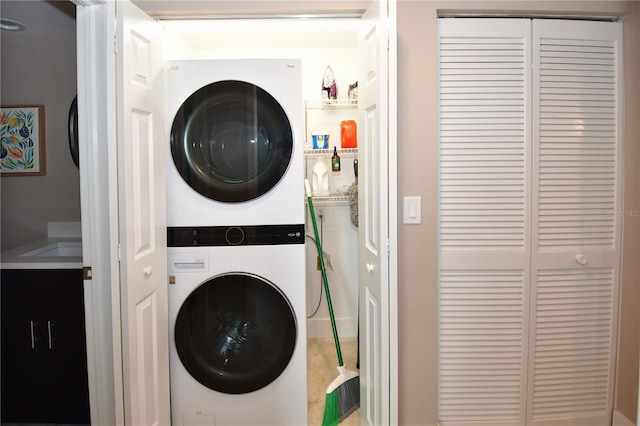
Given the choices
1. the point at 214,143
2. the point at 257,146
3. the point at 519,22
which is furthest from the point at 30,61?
the point at 519,22

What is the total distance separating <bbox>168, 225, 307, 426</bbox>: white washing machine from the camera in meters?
1.87

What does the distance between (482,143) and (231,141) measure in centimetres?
113

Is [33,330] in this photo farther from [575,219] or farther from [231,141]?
[575,219]

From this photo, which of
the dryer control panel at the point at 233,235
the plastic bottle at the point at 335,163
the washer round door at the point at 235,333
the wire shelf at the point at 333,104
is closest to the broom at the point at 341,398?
the washer round door at the point at 235,333

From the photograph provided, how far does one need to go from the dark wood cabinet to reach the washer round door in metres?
0.60

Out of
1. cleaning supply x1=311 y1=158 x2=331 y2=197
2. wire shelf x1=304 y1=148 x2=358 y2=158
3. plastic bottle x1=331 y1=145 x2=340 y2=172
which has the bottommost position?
cleaning supply x1=311 y1=158 x2=331 y2=197

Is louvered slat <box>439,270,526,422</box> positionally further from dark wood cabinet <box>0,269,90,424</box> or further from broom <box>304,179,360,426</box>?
dark wood cabinet <box>0,269,90,424</box>

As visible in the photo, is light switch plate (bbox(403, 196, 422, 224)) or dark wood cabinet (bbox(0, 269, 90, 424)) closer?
light switch plate (bbox(403, 196, 422, 224))

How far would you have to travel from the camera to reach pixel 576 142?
179 centimetres

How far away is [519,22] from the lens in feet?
5.69

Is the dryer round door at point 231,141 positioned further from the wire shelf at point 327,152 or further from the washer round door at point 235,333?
the wire shelf at point 327,152

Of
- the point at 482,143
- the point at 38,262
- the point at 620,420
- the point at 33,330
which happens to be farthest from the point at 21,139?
the point at 620,420

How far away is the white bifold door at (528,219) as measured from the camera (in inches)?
68.7

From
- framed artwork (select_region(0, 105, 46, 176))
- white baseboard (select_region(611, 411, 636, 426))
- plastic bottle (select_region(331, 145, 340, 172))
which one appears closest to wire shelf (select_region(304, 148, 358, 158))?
plastic bottle (select_region(331, 145, 340, 172))
